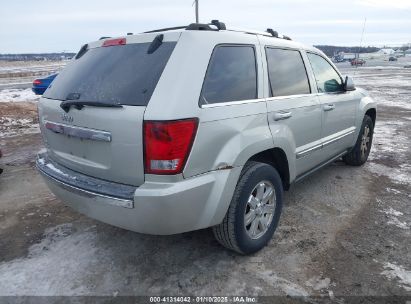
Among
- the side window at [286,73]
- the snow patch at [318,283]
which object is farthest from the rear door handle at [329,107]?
the snow patch at [318,283]

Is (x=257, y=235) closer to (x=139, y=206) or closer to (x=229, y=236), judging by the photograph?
(x=229, y=236)

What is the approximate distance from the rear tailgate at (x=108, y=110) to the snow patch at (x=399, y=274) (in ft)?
6.90

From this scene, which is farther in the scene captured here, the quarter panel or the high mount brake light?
the high mount brake light

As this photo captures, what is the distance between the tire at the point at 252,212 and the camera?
2.83 m

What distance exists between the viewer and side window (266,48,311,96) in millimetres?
3281

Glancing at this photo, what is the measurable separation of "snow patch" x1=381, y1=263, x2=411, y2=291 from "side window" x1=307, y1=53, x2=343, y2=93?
78.8 inches

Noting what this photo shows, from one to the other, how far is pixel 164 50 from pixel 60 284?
1.97 meters

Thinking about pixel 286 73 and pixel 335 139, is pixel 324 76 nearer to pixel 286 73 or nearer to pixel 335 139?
pixel 335 139

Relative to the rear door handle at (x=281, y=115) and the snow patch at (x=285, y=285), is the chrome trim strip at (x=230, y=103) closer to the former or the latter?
the rear door handle at (x=281, y=115)

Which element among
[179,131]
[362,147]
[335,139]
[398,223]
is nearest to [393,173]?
[362,147]

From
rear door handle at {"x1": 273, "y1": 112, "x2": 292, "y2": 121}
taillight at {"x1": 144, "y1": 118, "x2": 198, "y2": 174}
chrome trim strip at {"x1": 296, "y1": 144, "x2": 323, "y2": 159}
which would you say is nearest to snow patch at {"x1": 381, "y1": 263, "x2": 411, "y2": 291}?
chrome trim strip at {"x1": 296, "y1": 144, "x2": 323, "y2": 159}

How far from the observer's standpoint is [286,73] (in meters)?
3.49

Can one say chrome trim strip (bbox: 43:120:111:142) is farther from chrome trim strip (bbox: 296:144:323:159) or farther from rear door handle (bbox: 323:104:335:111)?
rear door handle (bbox: 323:104:335:111)

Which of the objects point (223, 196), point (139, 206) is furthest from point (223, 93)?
point (139, 206)
